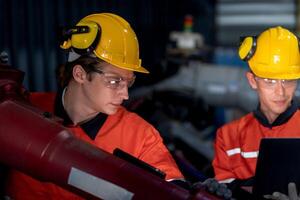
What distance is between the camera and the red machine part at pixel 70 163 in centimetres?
123

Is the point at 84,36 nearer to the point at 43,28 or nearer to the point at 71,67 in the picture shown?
the point at 71,67

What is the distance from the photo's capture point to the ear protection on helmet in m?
1.90

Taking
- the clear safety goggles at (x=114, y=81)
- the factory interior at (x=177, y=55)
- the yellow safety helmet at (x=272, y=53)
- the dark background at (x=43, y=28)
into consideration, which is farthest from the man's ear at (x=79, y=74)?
the dark background at (x=43, y=28)

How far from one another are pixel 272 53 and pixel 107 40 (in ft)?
2.78

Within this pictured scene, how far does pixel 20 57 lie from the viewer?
3.57 meters

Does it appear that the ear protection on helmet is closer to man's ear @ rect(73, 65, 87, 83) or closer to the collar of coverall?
man's ear @ rect(73, 65, 87, 83)

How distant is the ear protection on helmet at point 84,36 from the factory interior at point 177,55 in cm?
26

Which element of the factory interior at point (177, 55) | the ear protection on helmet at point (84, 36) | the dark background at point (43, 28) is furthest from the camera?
the factory interior at point (177, 55)

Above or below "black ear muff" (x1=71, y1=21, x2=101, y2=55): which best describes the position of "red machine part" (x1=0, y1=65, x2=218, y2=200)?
below

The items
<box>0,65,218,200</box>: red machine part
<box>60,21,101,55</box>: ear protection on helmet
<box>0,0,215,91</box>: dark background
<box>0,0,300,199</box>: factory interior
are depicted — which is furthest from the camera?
<box>0,0,300,199</box>: factory interior

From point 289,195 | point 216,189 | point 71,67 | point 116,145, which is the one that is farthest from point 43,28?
point 216,189

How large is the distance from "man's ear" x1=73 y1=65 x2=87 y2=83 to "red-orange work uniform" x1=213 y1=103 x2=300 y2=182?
0.76 meters

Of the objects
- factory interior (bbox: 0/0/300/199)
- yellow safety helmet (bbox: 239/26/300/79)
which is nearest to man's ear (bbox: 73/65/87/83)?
factory interior (bbox: 0/0/300/199)

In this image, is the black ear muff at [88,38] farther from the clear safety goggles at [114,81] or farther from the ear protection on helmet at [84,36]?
the clear safety goggles at [114,81]
